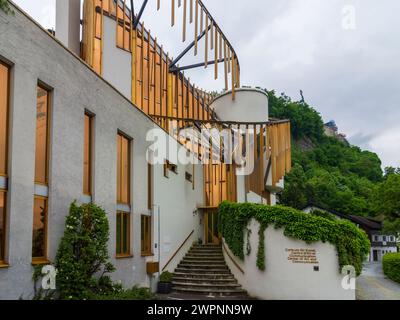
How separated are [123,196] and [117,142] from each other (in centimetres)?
173

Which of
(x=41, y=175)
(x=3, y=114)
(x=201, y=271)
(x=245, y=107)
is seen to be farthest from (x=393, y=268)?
(x=3, y=114)

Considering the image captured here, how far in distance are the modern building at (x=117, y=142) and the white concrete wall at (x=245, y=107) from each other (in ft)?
0.21

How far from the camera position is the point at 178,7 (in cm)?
1936

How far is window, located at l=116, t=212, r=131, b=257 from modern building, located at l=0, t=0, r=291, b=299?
0.18ft

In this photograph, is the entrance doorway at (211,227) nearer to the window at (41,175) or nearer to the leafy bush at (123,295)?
the leafy bush at (123,295)

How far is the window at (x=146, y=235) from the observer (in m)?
15.2

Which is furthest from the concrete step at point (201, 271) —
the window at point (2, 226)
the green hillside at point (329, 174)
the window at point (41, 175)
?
the green hillside at point (329, 174)

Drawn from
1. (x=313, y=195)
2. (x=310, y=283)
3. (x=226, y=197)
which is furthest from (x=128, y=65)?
(x=313, y=195)

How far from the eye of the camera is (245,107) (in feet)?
86.3

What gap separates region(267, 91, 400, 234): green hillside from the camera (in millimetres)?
41000

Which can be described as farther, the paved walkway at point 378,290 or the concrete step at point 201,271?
the concrete step at point 201,271

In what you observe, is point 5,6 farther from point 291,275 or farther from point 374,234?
point 374,234

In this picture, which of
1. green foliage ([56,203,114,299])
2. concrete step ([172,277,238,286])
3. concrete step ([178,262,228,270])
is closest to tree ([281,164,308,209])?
concrete step ([178,262,228,270])

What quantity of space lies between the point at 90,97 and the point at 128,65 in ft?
26.9
